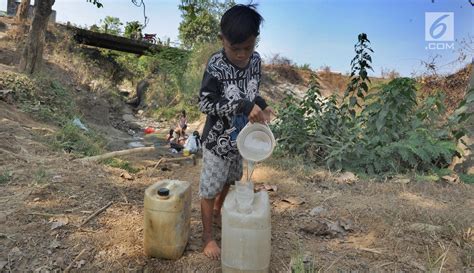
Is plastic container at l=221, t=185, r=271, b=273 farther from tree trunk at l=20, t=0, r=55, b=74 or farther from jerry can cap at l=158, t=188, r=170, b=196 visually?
tree trunk at l=20, t=0, r=55, b=74

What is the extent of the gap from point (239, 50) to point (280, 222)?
4.03ft

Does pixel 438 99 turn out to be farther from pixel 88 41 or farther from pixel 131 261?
pixel 88 41

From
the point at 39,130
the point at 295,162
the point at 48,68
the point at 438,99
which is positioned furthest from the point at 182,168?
the point at 48,68

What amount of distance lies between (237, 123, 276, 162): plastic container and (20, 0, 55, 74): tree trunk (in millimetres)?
7464

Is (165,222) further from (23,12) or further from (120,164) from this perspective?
(23,12)

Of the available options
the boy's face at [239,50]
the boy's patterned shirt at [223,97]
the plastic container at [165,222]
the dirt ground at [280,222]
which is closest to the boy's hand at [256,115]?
the boy's patterned shirt at [223,97]

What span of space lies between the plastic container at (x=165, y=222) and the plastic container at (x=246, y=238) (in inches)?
11.6

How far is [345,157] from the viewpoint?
13.2 ft

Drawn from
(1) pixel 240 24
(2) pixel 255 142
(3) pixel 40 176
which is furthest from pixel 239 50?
(3) pixel 40 176

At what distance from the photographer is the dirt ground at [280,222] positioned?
6.79 ft

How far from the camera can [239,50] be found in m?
1.96

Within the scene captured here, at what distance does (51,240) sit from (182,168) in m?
2.45

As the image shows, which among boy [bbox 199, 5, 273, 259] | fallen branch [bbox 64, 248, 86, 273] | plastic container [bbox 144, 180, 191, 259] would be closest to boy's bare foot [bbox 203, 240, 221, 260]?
boy [bbox 199, 5, 273, 259]

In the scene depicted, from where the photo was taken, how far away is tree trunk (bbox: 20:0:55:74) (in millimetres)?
7895
